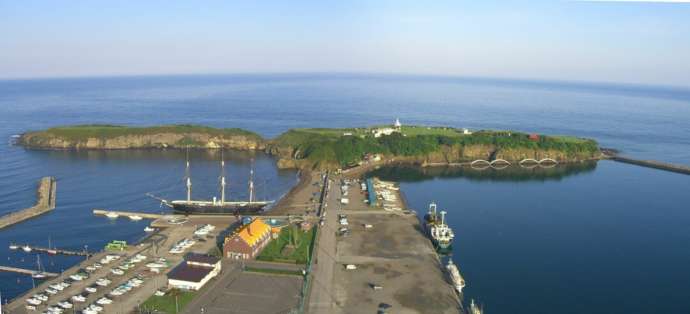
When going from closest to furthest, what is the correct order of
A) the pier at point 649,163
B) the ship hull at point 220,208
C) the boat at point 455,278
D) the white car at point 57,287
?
the white car at point 57,287
the boat at point 455,278
the ship hull at point 220,208
the pier at point 649,163

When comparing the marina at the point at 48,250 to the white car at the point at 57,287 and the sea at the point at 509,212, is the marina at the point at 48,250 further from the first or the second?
the white car at the point at 57,287

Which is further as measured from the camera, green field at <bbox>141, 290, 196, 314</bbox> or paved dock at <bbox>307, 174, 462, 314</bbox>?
paved dock at <bbox>307, 174, 462, 314</bbox>

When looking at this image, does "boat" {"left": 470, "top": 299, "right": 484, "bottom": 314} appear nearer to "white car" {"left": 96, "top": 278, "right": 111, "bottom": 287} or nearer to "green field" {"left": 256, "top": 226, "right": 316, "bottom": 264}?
"green field" {"left": 256, "top": 226, "right": 316, "bottom": 264}

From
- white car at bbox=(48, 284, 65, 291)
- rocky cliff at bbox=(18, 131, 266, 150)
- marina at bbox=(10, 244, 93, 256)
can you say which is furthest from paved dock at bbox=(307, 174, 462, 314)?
rocky cliff at bbox=(18, 131, 266, 150)

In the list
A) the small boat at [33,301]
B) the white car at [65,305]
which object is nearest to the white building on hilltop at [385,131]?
the white car at [65,305]

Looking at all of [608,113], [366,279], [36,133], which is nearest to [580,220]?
[366,279]
